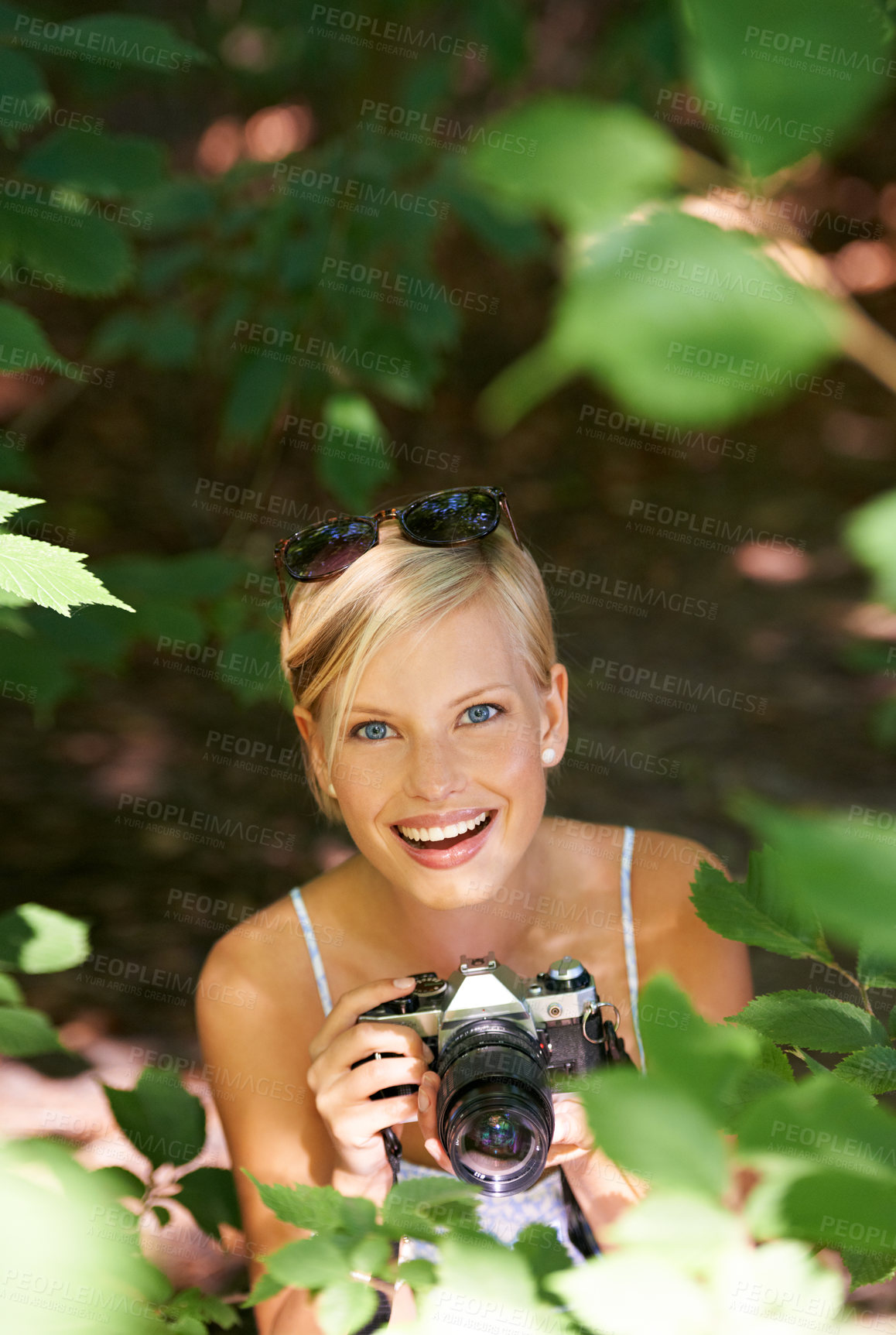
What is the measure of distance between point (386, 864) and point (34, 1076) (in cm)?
154

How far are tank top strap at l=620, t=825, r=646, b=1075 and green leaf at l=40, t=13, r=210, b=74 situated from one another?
914 mm

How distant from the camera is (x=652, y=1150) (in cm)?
36

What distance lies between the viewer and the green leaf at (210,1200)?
971 mm

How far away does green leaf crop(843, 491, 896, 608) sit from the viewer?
0.30 m

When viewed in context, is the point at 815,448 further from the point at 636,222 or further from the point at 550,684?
the point at 636,222

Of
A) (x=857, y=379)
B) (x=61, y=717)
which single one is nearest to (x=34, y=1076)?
(x=61, y=717)

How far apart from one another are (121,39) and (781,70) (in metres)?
0.98

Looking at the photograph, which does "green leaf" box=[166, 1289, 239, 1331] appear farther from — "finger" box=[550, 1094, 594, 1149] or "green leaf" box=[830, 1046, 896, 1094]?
"green leaf" box=[830, 1046, 896, 1094]

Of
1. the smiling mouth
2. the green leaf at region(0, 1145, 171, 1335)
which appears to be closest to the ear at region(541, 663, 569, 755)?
the smiling mouth

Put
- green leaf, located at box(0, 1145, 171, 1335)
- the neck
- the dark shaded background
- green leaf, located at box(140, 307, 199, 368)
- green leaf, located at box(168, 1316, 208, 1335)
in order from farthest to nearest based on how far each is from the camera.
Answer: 1. the dark shaded background
2. green leaf, located at box(140, 307, 199, 368)
3. the neck
4. green leaf, located at box(168, 1316, 208, 1335)
5. green leaf, located at box(0, 1145, 171, 1335)

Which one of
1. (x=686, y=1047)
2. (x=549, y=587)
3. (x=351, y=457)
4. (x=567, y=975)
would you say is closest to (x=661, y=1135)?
(x=686, y=1047)

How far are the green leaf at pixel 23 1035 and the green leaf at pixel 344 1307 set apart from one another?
39cm

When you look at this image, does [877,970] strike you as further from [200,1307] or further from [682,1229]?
[200,1307]

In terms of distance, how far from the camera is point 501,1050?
0.86m
